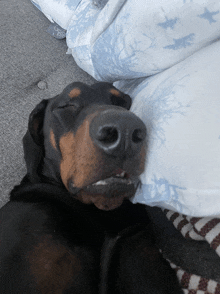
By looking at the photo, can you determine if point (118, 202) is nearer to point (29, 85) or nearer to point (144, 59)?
point (144, 59)

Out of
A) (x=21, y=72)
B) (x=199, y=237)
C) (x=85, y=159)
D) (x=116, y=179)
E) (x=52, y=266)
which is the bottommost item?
(x=199, y=237)

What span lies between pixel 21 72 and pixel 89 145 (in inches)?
46.4

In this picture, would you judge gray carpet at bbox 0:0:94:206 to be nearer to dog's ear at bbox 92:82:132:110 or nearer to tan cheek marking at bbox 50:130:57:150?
tan cheek marking at bbox 50:130:57:150

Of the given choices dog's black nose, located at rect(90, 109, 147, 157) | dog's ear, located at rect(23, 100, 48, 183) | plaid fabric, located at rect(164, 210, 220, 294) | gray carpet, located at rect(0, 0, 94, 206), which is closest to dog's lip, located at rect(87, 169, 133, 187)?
dog's black nose, located at rect(90, 109, 147, 157)

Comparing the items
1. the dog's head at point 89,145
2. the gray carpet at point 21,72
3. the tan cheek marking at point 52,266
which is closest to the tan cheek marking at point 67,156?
the dog's head at point 89,145

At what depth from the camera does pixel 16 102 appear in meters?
1.65

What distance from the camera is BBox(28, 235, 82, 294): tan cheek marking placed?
3.01 feet

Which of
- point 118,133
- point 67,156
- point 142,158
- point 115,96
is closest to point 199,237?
point 142,158

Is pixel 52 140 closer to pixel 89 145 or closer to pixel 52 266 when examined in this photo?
pixel 89 145

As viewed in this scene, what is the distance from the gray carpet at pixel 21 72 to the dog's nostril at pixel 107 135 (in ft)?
3.01

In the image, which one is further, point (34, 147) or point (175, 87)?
point (34, 147)

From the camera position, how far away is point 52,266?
95 cm

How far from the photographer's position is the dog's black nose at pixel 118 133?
2.69ft

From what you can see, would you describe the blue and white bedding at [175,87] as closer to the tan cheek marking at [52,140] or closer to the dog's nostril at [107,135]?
the dog's nostril at [107,135]
